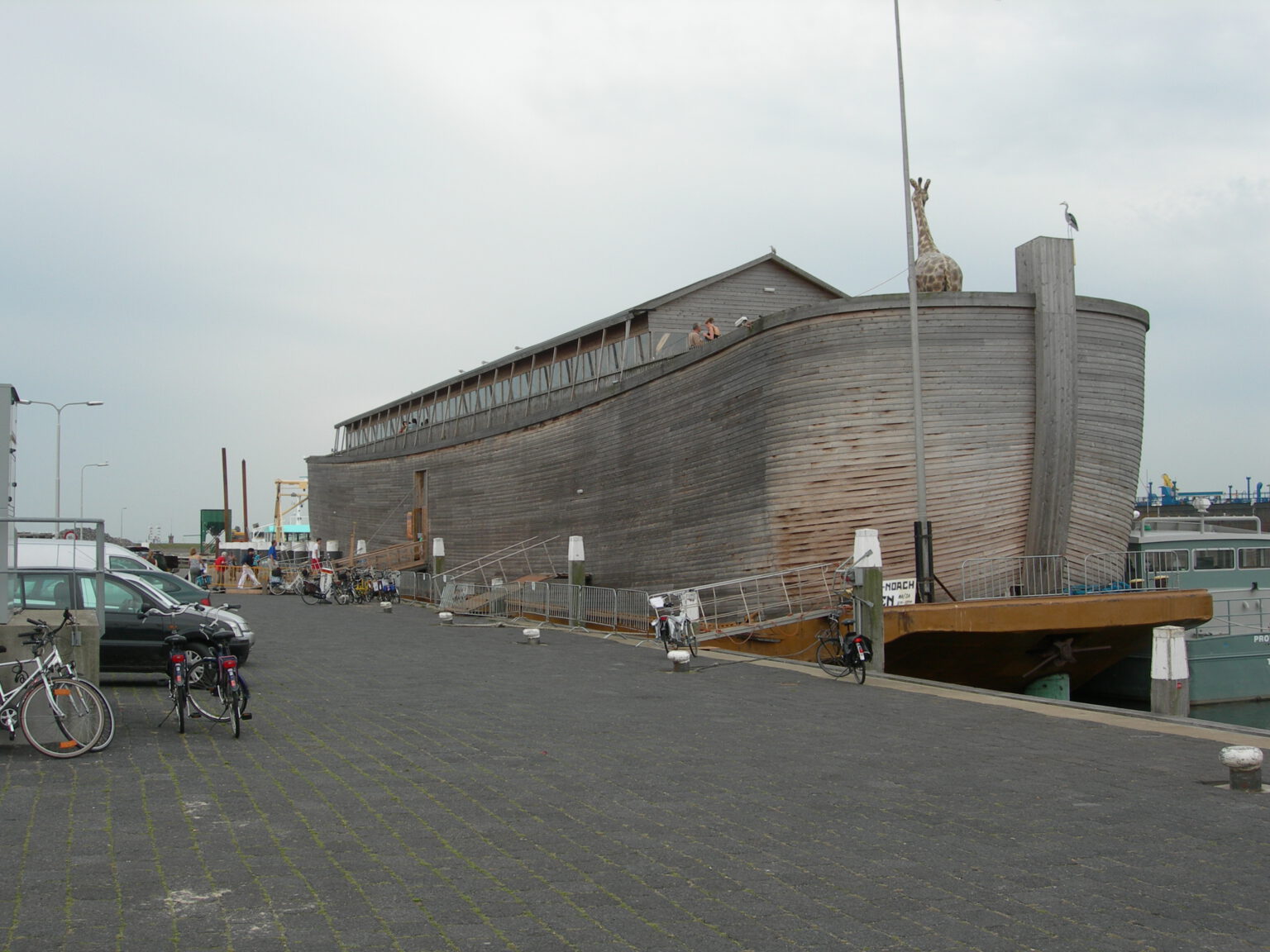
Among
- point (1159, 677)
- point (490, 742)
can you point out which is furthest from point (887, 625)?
point (490, 742)

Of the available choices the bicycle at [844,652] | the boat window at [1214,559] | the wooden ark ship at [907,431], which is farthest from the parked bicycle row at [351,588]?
the boat window at [1214,559]

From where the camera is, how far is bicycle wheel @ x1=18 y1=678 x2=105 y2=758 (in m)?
7.77

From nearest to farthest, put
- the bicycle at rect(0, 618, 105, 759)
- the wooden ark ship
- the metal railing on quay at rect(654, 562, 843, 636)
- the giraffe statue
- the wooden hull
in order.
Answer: the bicycle at rect(0, 618, 105, 759), the wooden hull, the metal railing on quay at rect(654, 562, 843, 636), the wooden ark ship, the giraffe statue

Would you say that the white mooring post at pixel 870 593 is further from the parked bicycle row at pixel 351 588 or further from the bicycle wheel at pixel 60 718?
the parked bicycle row at pixel 351 588

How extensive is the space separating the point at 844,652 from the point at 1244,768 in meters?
6.29

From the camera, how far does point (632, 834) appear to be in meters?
5.96

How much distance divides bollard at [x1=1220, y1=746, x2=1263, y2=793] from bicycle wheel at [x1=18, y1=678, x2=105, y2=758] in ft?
26.0

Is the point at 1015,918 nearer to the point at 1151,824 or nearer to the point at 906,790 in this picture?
the point at 1151,824

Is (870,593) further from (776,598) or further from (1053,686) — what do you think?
(1053,686)

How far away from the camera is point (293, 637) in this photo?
19953mm

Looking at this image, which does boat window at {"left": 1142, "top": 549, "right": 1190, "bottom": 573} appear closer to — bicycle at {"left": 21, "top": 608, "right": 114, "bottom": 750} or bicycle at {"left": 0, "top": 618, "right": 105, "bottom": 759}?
bicycle at {"left": 21, "top": 608, "right": 114, "bottom": 750}

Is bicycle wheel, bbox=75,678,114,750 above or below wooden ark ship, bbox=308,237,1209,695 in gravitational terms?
below

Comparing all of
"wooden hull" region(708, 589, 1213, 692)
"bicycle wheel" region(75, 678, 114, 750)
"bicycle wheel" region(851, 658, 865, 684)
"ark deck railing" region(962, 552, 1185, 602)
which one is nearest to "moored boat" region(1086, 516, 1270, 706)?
"ark deck railing" region(962, 552, 1185, 602)

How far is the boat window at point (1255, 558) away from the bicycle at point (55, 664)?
23.2 meters
